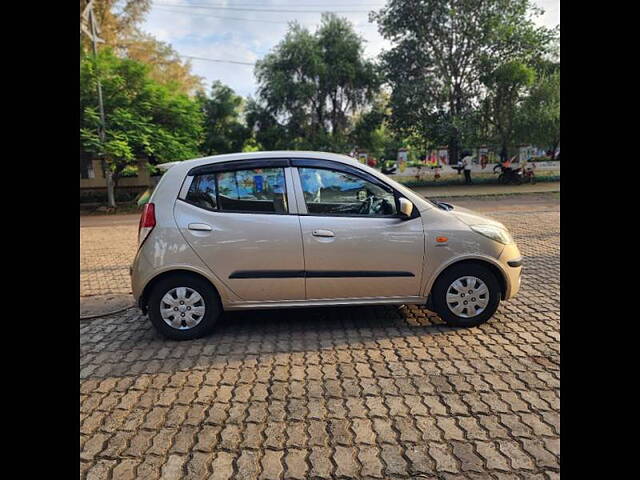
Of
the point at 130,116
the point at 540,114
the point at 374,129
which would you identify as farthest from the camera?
the point at 374,129

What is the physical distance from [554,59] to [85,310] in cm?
2382

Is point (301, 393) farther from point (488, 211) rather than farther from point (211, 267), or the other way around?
point (488, 211)

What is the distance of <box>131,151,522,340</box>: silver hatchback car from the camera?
401 cm

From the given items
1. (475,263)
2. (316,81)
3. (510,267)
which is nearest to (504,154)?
(316,81)

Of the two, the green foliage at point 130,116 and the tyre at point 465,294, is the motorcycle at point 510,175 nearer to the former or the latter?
the green foliage at point 130,116

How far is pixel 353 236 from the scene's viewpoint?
4.05 metres

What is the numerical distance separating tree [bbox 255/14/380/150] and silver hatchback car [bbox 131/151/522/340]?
19.4 meters

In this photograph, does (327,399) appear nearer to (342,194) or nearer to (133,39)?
(342,194)

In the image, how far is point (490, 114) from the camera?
22547 millimetres

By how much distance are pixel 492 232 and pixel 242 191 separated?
7.95 ft

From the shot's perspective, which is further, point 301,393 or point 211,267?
point 211,267

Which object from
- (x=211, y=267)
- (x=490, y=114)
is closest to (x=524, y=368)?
(x=211, y=267)

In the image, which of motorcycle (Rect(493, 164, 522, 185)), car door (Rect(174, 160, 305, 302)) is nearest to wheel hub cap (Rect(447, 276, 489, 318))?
car door (Rect(174, 160, 305, 302))
